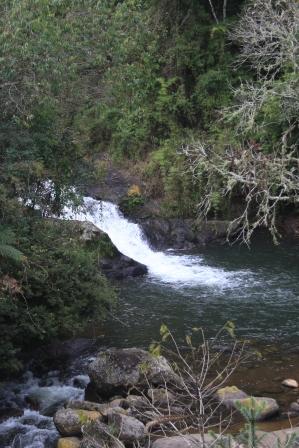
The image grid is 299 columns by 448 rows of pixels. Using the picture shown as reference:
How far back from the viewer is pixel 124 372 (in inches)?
393

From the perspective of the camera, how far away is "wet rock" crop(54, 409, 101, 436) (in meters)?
8.53

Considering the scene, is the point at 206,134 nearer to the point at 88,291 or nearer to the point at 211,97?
the point at 211,97

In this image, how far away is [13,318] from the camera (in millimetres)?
9836

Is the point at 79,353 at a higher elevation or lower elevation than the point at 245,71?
lower

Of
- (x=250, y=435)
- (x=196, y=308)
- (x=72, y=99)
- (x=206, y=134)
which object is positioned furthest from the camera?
(x=206, y=134)

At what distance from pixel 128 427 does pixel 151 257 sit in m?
10.4

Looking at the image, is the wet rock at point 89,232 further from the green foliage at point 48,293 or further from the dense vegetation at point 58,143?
the green foliage at point 48,293

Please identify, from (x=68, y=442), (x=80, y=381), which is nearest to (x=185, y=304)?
(x=80, y=381)

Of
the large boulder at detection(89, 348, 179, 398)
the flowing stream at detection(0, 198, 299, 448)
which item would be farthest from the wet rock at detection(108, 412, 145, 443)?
the large boulder at detection(89, 348, 179, 398)

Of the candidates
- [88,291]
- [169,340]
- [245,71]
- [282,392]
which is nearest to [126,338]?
[169,340]

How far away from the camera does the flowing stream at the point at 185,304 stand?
979 cm

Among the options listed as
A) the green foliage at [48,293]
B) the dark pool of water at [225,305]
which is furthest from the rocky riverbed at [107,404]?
the dark pool of water at [225,305]

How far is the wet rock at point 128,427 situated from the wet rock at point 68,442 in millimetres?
537

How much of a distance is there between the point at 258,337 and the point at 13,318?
4.84 metres
